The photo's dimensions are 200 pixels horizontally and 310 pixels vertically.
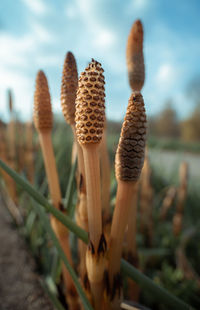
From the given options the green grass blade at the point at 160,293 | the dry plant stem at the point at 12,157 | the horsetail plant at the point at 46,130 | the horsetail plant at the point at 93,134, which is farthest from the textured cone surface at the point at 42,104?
the dry plant stem at the point at 12,157

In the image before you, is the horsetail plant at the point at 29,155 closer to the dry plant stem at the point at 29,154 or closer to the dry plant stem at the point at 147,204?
→ the dry plant stem at the point at 29,154

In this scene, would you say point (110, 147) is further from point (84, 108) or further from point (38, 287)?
point (84, 108)

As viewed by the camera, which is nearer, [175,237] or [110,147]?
[175,237]

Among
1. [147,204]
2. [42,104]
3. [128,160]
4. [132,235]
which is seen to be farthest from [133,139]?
[147,204]

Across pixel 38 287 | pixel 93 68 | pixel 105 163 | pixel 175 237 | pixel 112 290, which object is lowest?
pixel 175 237

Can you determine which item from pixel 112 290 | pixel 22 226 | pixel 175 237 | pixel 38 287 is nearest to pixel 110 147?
pixel 175 237

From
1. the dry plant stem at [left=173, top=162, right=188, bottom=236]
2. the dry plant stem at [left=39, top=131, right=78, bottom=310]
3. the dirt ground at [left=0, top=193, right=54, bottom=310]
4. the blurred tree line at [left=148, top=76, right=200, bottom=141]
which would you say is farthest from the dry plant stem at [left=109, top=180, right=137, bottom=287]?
the blurred tree line at [left=148, top=76, right=200, bottom=141]
